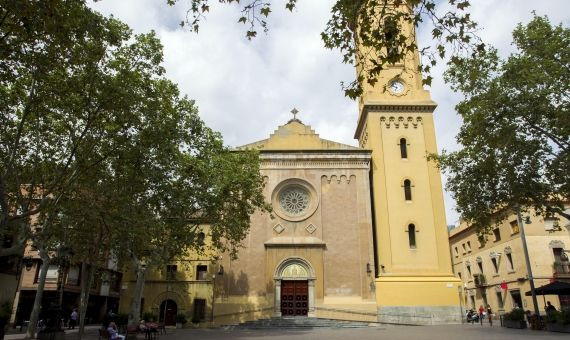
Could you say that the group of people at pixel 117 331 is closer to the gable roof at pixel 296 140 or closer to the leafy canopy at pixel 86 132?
the leafy canopy at pixel 86 132

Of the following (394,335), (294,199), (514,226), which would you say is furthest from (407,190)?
(394,335)

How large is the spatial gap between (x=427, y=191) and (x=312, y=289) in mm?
11000

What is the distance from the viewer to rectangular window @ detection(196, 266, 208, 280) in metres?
32.4

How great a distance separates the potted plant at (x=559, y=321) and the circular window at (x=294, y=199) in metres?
15.7

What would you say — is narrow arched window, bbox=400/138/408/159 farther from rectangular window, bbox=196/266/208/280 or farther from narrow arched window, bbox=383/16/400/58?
narrow arched window, bbox=383/16/400/58

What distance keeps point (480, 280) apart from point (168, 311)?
31.4 m

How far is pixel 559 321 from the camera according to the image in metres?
19.7

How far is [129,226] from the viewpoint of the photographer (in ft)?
52.1

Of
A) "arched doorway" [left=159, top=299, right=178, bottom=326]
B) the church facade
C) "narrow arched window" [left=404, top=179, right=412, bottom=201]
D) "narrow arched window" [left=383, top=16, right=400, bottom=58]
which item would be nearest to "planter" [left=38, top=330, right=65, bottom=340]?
the church facade

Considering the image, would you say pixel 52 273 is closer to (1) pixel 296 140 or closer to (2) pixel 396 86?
(1) pixel 296 140

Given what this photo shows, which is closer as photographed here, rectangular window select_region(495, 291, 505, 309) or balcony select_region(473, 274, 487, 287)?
rectangular window select_region(495, 291, 505, 309)

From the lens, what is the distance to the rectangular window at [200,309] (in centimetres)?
3077

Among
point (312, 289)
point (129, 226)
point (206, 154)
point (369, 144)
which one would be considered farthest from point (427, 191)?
point (129, 226)

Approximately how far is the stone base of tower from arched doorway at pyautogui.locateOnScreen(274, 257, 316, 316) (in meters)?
4.58
